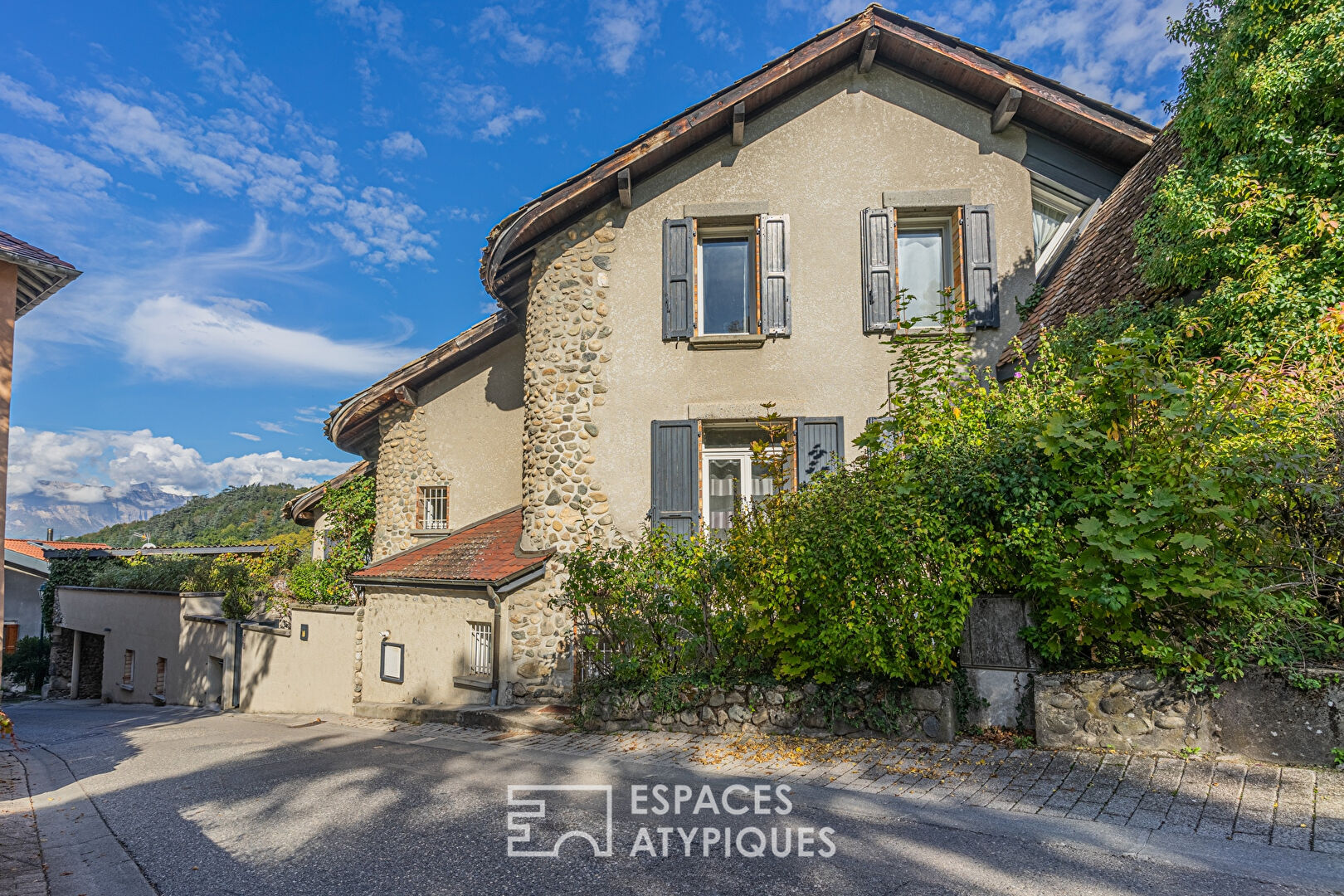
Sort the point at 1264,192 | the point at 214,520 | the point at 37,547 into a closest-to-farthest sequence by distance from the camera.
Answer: the point at 1264,192, the point at 37,547, the point at 214,520

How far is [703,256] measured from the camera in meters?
10.0

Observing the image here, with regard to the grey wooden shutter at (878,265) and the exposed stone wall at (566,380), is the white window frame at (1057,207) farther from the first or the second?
the exposed stone wall at (566,380)

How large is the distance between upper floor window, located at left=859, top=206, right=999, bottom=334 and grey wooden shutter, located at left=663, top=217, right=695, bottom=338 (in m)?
2.20

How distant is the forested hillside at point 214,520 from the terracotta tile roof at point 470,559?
36.2 metres

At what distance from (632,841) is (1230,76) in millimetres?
8316

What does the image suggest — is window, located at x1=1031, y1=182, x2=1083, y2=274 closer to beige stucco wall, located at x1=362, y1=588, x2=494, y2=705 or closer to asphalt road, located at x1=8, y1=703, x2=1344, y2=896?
asphalt road, located at x1=8, y1=703, x2=1344, y2=896

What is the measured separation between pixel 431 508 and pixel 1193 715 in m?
11.0

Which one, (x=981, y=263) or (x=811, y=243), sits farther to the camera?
(x=811, y=243)

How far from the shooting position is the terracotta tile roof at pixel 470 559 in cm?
937

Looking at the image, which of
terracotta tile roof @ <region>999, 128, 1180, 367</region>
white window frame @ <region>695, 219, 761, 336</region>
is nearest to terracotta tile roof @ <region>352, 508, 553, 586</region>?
white window frame @ <region>695, 219, 761, 336</region>

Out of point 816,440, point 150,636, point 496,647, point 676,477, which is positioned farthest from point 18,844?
point 150,636

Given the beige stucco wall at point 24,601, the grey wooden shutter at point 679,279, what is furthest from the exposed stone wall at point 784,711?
the beige stucco wall at point 24,601

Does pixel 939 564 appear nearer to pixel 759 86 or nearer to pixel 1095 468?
pixel 1095 468

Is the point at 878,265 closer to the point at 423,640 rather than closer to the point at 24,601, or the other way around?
the point at 423,640
